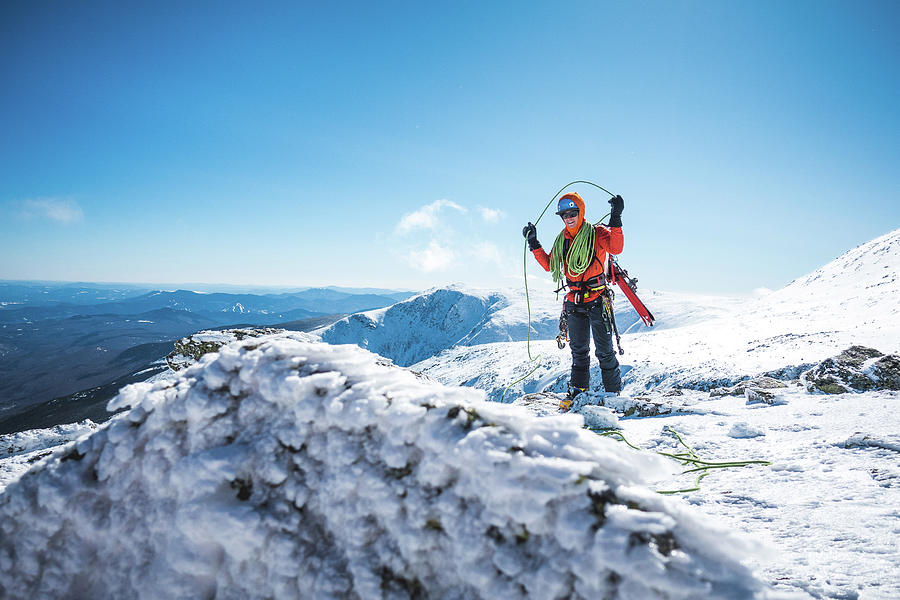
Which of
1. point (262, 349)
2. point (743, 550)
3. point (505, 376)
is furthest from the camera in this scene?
point (505, 376)

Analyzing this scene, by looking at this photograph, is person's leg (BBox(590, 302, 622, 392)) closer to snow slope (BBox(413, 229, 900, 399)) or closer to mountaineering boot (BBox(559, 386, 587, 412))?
mountaineering boot (BBox(559, 386, 587, 412))

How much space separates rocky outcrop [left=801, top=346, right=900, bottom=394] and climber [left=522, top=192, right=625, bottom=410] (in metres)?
3.19

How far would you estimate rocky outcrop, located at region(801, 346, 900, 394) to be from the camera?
578 centimetres

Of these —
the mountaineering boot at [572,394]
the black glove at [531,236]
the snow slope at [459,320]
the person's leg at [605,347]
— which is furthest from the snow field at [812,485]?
the snow slope at [459,320]

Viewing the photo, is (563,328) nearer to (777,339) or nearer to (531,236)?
(531,236)

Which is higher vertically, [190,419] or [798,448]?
[190,419]

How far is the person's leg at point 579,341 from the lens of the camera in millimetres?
7586

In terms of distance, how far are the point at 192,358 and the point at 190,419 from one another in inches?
190

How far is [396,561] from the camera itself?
1.55 m

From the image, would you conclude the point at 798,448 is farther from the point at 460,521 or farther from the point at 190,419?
the point at 190,419

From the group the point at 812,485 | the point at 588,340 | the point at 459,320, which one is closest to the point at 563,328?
the point at 588,340

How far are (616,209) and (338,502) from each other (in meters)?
6.75

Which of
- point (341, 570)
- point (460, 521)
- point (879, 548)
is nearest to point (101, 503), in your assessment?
point (341, 570)

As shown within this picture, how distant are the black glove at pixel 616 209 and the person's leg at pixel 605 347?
1593 mm
